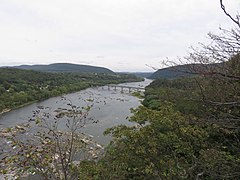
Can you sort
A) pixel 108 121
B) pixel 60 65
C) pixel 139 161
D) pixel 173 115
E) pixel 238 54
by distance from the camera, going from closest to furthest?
1. pixel 238 54
2. pixel 139 161
3. pixel 173 115
4. pixel 108 121
5. pixel 60 65

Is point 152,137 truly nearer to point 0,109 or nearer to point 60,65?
point 0,109

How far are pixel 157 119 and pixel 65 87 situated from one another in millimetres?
35747

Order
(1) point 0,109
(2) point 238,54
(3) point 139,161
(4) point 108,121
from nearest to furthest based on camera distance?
(2) point 238,54, (3) point 139,161, (4) point 108,121, (1) point 0,109

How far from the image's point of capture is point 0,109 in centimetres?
2358

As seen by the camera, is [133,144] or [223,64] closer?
[223,64]

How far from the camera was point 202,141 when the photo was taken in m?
5.67

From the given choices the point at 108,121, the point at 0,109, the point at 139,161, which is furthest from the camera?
the point at 0,109

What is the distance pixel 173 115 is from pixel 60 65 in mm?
141235

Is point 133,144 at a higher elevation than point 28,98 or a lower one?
higher

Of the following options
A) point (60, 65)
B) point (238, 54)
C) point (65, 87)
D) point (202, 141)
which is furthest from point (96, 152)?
point (60, 65)

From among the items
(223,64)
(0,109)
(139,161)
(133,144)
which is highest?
(223,64)

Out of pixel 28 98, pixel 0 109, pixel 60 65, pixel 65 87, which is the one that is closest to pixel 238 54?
pixel 0 109

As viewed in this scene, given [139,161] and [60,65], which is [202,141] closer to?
[139,161]

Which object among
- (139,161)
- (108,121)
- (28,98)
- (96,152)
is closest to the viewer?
(139,161)
